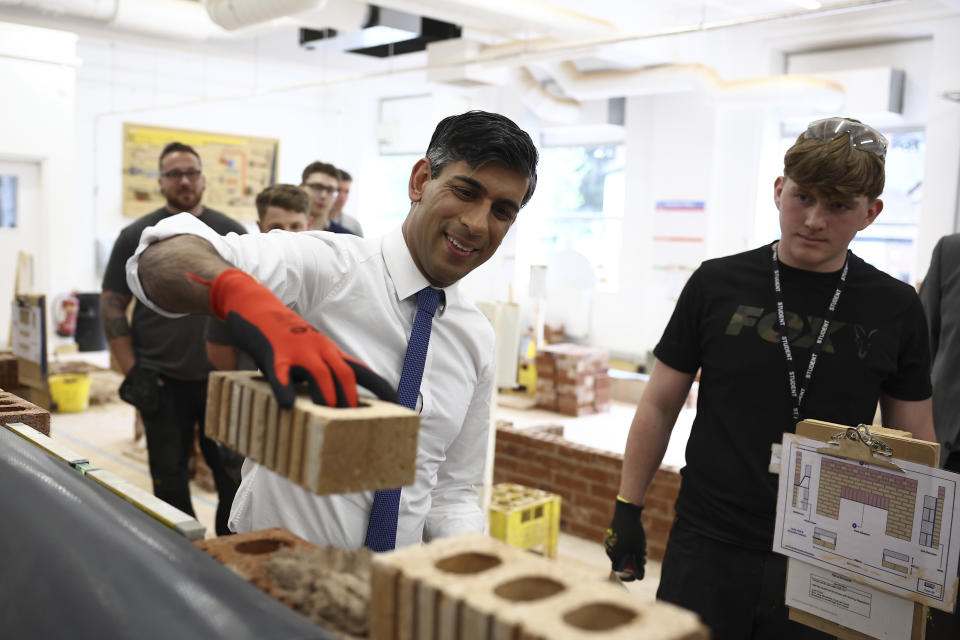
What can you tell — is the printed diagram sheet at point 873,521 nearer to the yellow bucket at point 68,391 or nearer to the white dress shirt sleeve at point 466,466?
the white dress shirt sleeve at point 466,466

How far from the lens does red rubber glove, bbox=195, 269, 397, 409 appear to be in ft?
2.89

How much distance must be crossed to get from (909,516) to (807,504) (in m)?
0.18

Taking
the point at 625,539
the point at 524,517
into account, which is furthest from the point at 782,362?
the point at 524,517

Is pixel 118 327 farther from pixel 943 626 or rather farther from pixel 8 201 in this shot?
pixel 8 201

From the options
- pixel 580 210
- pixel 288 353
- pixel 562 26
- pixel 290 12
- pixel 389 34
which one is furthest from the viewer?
pixel 580 210

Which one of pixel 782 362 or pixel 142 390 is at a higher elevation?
pixel 782 362

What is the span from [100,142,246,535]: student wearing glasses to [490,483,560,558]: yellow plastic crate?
1.32 metres

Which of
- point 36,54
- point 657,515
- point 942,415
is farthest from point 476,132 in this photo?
point 36,54

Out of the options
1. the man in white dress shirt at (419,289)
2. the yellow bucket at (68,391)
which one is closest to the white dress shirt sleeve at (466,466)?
the man in white dress shirt at (419,289)

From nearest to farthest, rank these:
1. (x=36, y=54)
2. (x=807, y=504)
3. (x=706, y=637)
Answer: (x=706, y=637) → (x=807, y=504) → (x=36, y=54)

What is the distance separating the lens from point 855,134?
5.92 ft

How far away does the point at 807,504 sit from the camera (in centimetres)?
157

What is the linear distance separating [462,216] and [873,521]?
0.90 meters

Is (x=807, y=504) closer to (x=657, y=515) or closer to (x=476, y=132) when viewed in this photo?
(x=476, y=132)
